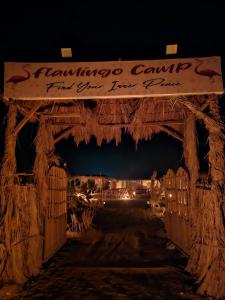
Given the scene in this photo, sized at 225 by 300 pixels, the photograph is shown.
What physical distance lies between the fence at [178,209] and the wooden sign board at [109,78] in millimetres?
2666

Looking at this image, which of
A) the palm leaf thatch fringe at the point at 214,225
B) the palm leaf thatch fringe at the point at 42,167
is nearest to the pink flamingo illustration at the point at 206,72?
the palm leaf thatch fringe at the point at 214,225

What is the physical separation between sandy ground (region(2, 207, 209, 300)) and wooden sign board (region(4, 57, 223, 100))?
3.44 m

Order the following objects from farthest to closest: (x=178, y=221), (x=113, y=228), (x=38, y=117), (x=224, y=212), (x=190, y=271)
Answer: (x=113, y=228) < (x=178, y=221) < (x=38, y=117) < (x=190, y=271) < (x=224, y=212)

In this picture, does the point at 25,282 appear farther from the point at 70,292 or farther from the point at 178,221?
the point at 178,221

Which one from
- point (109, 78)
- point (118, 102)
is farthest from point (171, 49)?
point (118, 102)

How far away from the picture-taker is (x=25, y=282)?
6012 millimetres

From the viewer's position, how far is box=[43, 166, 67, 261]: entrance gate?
25.3ft

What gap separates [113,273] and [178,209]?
10.0ft

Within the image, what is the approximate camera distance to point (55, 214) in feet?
28.5

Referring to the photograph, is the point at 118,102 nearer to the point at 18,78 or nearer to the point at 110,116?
the point at 110,116

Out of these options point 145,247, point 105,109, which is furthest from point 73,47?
point 145,247

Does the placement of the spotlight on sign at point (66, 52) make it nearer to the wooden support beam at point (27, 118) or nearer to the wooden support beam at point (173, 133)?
the wooden support beam at point (27, 118)

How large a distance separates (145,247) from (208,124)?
4.85 meters

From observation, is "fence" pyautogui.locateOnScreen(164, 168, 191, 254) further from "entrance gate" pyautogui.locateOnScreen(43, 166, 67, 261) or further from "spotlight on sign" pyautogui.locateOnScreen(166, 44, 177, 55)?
"entrance gate" pyautogui.locateOnScreen(43, 166, 67, 261)
